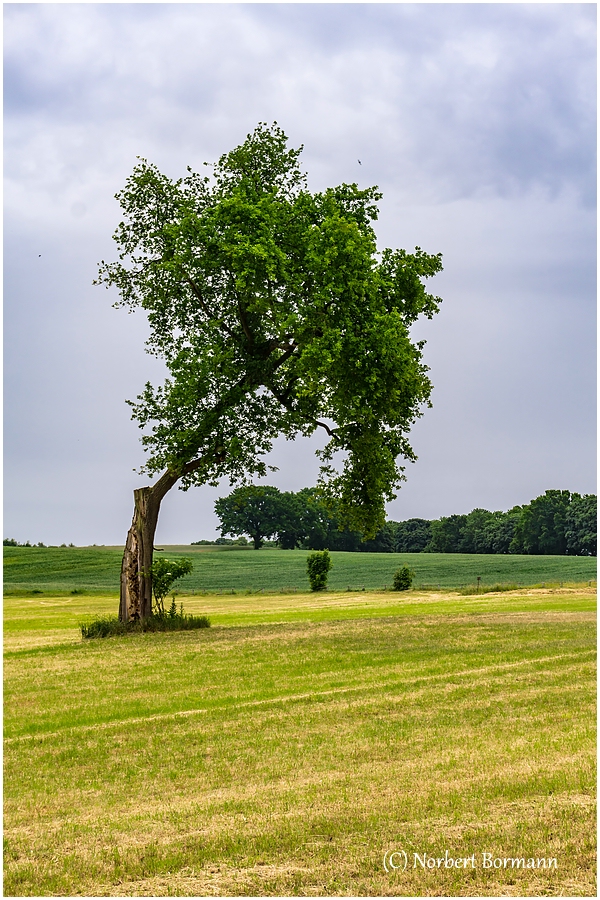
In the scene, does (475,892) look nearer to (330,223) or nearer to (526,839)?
(526,839)

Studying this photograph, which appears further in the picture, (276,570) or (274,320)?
(276,570)

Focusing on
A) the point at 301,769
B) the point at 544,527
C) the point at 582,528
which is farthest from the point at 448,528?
the point at 301,769

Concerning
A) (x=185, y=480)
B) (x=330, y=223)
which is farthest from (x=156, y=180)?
(x=185, y=480)

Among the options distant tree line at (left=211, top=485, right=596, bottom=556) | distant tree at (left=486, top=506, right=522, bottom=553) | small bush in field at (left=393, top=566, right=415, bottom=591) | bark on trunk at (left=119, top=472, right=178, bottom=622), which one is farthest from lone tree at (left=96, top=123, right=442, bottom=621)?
distant tree at (left=486, top=506, right=522, bottom=553)

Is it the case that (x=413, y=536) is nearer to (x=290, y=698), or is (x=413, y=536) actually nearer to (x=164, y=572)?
(x=164, y=572)

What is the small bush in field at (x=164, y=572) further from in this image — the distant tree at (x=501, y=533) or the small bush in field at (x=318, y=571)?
the distant tree at (x=501, y=533)

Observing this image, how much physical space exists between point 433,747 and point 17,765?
599cm

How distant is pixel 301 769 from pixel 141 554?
2046 centimetres

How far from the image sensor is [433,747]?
11688 mm

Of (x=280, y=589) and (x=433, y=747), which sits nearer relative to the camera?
(x=433, y=747)

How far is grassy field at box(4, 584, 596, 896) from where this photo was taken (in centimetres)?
738

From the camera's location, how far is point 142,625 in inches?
1175

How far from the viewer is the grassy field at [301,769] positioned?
7.38 metres

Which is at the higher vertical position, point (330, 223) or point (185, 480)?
point (330, 223)
